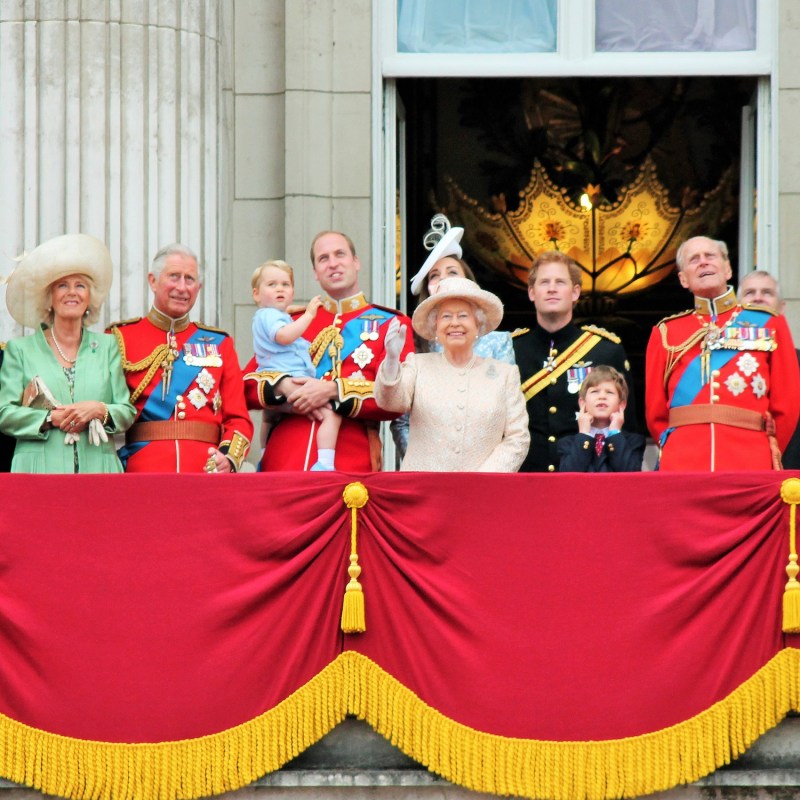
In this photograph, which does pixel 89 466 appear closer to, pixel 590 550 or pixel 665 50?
pixel 590 550

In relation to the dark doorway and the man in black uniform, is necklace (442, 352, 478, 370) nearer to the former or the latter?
the man in black uniform

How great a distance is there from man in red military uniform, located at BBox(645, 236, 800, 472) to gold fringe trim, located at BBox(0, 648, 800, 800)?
1.20 metres

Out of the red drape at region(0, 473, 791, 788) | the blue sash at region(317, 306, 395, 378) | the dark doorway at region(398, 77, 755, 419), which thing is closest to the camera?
the red drape at region(0, 473, 791, 788)

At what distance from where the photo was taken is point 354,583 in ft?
26.2

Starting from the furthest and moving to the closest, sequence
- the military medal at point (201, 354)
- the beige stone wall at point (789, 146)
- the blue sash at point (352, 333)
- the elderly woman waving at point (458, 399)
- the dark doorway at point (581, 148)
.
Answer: the dark doorway at point (581, 148), the beige stone wall at point (789, 146), the blue sash at point (352, 333), the military medal at point (201, 354), the elderly woman waving at point (458, 399)

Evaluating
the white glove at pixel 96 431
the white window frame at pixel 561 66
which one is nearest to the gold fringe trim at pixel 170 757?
the white glove at pixel 96 431

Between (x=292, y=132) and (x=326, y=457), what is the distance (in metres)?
2.85

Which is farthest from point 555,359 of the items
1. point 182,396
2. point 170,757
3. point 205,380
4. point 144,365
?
point 170,757

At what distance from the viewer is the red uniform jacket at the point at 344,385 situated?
897 cm

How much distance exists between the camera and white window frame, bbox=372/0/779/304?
37.3ft

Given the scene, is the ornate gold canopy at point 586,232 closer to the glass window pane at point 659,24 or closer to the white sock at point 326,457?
the glass window pane at point 659,24

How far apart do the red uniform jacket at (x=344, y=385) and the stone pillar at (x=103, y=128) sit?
1744 millimetres

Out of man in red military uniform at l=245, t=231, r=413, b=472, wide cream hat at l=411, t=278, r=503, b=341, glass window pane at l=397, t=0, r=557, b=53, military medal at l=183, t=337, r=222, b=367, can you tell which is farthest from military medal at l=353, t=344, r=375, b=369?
glass window pane at l=397, t=0, r=557, b=53

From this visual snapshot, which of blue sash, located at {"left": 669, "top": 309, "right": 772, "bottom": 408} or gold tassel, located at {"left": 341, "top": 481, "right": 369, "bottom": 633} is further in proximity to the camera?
blue sash, located at {"left": 669, "top": 309, "right": 772, "bottom": 408}
